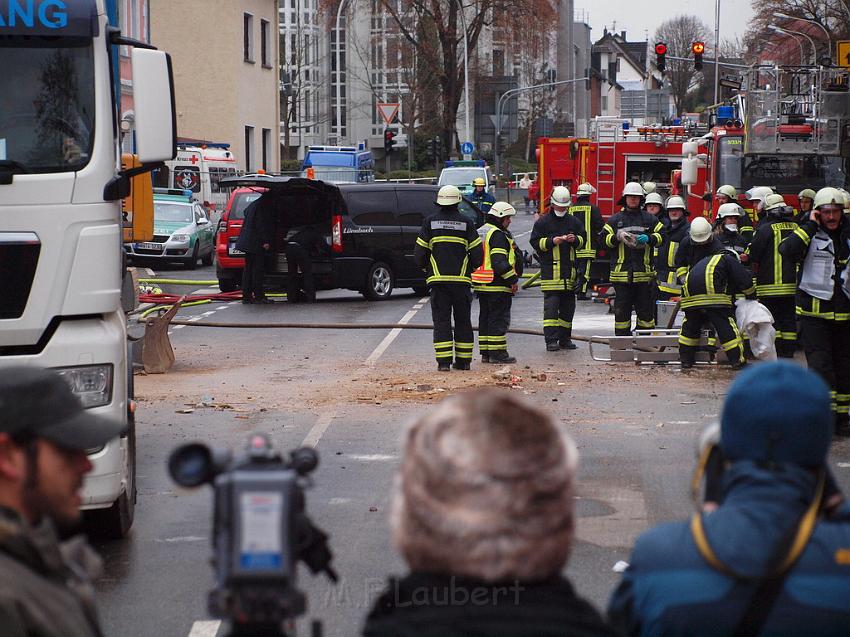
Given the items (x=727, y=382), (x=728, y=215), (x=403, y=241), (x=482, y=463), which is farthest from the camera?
(x=403, y=241)

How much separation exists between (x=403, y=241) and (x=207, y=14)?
27294 mm

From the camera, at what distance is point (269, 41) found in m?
51.4

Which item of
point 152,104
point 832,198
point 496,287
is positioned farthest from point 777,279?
point 152,104

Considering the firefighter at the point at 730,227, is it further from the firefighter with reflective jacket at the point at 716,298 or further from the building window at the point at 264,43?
the building window at the point at 264,43

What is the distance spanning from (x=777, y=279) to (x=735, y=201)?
4412 mm

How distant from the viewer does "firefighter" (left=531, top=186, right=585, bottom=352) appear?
15.9 m

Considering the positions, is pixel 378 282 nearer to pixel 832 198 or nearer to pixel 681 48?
pixel 832 198

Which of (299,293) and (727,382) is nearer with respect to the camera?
(727,382)

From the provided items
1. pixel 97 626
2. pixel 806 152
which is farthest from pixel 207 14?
pixel 97 626

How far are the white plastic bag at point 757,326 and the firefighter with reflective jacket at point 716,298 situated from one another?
0.32 feet

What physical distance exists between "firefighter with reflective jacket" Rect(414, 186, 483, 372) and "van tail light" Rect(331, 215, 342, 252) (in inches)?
314

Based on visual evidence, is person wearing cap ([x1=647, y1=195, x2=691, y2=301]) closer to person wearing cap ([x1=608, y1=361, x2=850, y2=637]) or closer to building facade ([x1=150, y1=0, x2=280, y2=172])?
person wearing cap ([x1=608, y1=361, x2=850, y2=637])

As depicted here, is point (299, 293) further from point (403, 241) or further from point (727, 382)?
point (727, 382)

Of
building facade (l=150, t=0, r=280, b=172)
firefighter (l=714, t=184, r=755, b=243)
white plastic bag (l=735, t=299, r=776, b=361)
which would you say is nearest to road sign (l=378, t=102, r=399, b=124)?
building facade (l=150, t=0, r=280, b=172)
